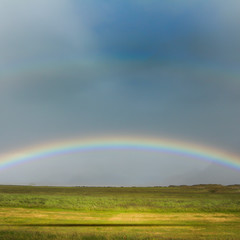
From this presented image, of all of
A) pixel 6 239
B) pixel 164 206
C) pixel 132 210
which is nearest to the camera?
pixel 6 239

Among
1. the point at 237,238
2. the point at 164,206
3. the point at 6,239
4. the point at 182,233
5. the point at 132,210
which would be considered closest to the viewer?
the point at 6,239

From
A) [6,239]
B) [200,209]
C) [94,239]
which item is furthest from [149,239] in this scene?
[200,209]

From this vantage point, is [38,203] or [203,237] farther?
[38,203]

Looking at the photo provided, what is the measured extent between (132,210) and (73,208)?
885 cm

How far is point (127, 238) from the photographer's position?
712 inches

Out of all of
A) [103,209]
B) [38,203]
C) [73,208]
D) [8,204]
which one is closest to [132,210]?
[103,209]

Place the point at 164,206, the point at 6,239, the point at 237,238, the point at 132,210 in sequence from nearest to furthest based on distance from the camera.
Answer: the point at 6,239 → the point at 237,238 → the point at 132,210 → the point at 164,206

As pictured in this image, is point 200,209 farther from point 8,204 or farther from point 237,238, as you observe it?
point 8,204

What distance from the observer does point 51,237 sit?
1802 centimetres

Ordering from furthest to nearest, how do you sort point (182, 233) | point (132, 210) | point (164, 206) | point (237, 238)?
point (164, 206) → point (132, 210) → point (182, 233) → point (237, 238)

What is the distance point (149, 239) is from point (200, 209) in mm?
25881

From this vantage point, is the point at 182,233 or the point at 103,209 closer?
the point at 182,233

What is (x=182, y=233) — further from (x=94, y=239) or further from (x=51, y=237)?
(x=51, y=237)

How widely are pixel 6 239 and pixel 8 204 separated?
31.7 metres
